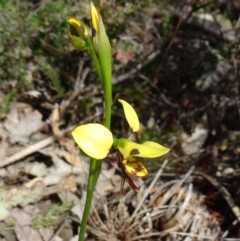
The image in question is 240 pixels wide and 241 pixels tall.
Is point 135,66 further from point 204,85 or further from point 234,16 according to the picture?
point 234,16

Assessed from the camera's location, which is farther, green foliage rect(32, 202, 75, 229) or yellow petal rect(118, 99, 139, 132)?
green foliage rect(32, 202, 75, 229)

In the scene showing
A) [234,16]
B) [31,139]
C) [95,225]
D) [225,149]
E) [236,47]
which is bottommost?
[95,225]

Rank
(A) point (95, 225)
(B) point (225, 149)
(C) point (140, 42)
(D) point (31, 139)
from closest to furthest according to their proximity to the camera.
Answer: (A) point (95, 225), (D) point (31, 139), (B) point (225, 149), (C) point (140, 42)

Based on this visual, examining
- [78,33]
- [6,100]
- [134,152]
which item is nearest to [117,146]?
[134,152]

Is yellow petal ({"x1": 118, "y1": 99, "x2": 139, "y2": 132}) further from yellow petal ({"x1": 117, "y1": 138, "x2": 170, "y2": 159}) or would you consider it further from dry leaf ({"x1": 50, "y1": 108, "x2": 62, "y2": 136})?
dry leaf ({"x1": 50, "y1": 108, "x2": 62, "y2": 136})

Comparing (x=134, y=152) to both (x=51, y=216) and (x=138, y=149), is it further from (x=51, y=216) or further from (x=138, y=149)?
(x=51, y=216)

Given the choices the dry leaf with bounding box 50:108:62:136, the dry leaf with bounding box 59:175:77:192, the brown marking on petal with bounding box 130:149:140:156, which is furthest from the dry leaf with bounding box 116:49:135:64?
the brown marking on petal with bounding box 130:149:140:156

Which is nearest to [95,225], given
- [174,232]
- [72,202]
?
[72,202]
